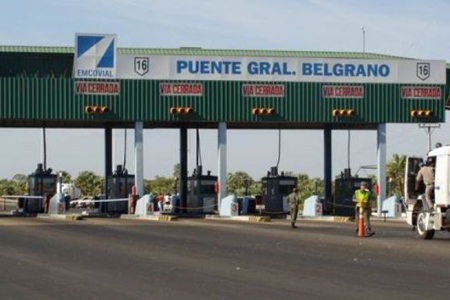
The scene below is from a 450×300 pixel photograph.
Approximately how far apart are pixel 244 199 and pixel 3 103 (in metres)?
14.3

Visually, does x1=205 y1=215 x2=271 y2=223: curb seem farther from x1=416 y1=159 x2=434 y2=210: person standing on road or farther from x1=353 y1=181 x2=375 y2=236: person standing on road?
x1=416 y1=159 x2=434 y2=210: person standing on road

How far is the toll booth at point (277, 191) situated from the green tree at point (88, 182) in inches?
2580

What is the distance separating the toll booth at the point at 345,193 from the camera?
49219 mm

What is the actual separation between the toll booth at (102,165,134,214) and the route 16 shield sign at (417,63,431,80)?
A: 15.2 m

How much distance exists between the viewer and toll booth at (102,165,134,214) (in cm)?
5138

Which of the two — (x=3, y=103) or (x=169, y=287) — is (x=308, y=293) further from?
(x=3, y=103)

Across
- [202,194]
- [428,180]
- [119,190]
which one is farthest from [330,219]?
[428,180]

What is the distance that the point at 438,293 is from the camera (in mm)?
14219

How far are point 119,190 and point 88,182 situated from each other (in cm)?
6790

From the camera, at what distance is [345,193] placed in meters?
49.7

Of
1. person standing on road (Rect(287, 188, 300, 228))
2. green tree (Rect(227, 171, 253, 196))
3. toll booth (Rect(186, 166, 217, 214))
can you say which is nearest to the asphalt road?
person standing on road (Rect(287, 188, 300, 228))

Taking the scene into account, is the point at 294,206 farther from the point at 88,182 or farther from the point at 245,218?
the point at 88,182

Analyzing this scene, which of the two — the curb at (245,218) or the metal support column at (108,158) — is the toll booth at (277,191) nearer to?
the curb at (245,218)

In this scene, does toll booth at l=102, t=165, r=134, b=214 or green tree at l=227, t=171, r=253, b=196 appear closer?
toll booth at l=102, t=165, r=134, b=214
